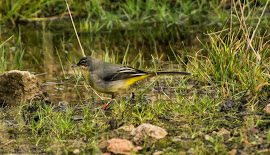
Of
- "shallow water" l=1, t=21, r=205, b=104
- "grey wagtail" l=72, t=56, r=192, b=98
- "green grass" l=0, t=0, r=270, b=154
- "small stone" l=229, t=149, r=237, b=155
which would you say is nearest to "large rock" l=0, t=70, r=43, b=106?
"green grass" l=0, t=0, r=270, b=154

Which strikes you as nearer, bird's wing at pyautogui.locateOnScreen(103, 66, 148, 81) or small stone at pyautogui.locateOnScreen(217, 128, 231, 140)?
small stone at pyautogui.locateOnScreen(217, 128, 231, 140)

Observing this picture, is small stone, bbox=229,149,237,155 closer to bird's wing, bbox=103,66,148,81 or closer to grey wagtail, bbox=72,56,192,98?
grey wagtail, bbox=72,56,192,98

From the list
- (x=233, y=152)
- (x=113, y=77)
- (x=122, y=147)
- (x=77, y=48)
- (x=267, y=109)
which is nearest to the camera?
(x=233, y=152)

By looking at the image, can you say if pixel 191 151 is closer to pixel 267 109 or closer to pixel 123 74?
pixel 267 109

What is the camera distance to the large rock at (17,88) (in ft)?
23.2

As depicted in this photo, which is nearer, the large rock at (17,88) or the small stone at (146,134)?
the small stone at (146,134)

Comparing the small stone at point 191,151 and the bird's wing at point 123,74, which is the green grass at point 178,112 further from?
the bird's wing at point 123,74

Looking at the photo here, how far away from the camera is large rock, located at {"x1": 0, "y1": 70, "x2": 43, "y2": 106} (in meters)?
7.07

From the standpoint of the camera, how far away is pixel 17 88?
7.11 meters

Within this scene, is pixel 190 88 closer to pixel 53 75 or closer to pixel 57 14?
pixel 53 75

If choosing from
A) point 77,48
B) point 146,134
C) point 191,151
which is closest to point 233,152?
point 191,151

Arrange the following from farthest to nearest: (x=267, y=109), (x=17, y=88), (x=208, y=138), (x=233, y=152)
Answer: (x=17, y=88)
(x=267, y=109)
(x=208, y=138)
(x=233, y=152)

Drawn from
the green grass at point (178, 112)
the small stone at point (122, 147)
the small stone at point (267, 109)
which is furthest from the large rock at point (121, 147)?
the small stone at point (267, 109)

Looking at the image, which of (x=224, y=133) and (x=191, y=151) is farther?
(x=224, y=133)
